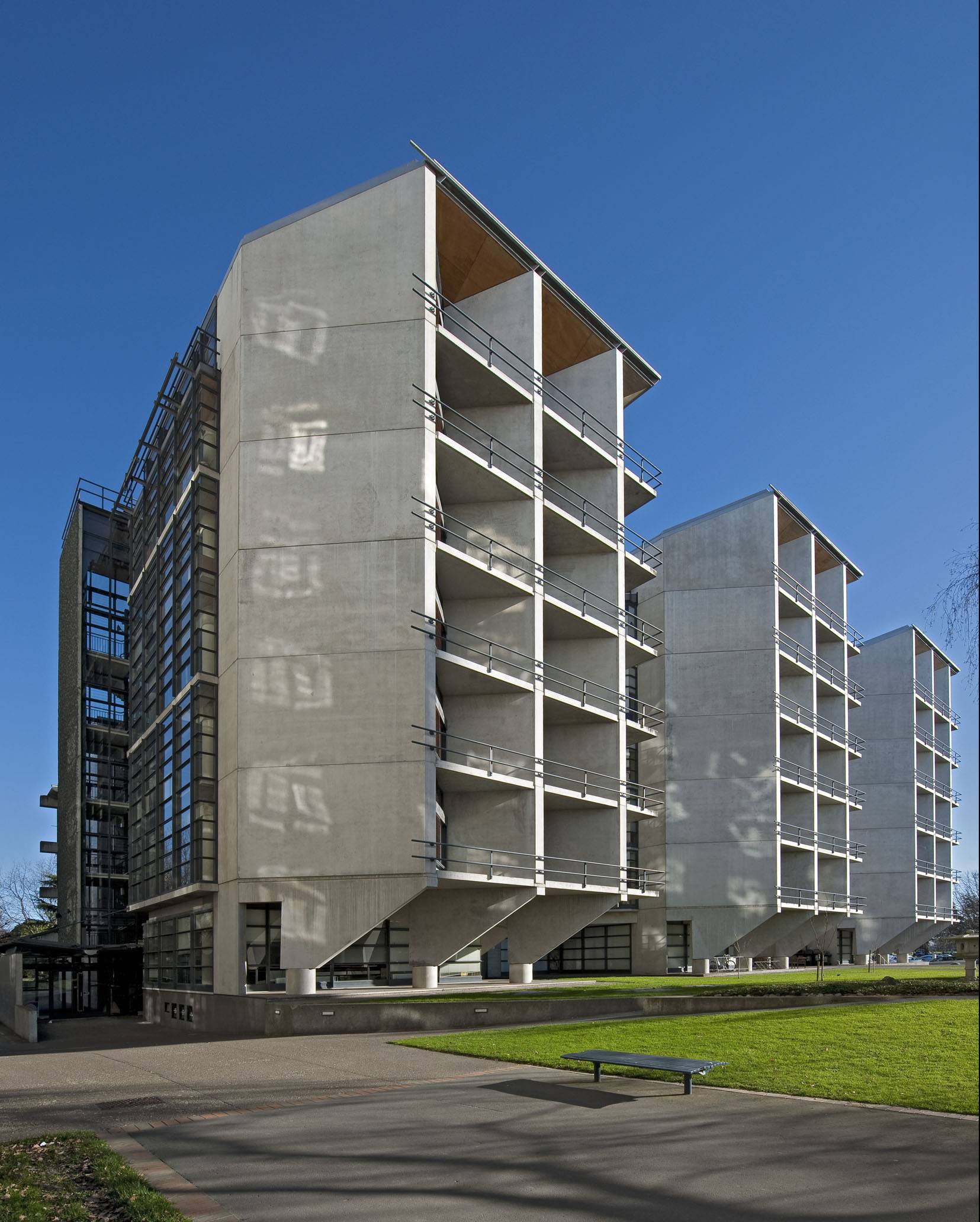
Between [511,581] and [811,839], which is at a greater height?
[511,581]

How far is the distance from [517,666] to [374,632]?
5.20 m

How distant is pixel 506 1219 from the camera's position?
8.09 meters

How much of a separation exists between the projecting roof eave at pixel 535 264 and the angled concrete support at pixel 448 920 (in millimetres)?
17271

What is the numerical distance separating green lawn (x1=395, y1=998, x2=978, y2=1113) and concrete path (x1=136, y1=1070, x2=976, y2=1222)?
2.61 ft

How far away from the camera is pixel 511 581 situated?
3012cm

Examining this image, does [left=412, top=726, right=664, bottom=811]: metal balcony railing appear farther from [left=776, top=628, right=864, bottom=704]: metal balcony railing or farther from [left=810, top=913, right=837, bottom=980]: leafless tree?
[left=810, top=913, right=837, bottom=980]: leafless tree

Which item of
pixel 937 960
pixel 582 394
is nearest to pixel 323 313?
pixel 582 394

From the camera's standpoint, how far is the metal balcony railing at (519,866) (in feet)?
90.2

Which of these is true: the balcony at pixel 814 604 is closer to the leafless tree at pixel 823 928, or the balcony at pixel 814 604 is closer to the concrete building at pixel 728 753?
the concrete building at pixel 728 753

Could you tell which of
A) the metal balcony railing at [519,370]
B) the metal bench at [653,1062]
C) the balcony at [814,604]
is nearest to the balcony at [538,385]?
the metal balcony railing at [519,370]

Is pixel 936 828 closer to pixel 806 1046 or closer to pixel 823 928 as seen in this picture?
pixel 823 928

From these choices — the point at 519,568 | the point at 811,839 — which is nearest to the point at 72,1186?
the point at 519,568

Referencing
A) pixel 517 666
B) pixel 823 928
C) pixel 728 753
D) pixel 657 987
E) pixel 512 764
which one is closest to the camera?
pixel 512 764

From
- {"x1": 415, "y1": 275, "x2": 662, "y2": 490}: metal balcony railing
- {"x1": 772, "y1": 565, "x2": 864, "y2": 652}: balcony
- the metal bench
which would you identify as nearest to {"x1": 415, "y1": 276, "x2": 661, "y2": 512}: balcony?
{"x1": 415, "y1": 275, "x2": 662, "y2": 490}: metal balcony railing
